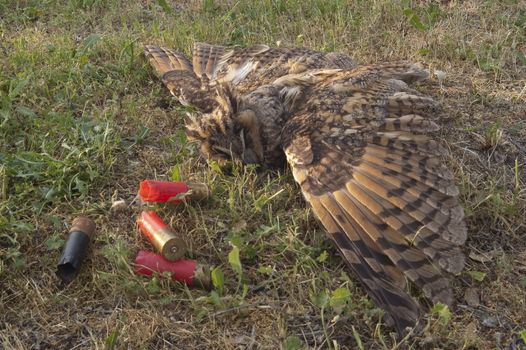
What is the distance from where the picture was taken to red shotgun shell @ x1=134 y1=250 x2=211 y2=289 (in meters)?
3.33

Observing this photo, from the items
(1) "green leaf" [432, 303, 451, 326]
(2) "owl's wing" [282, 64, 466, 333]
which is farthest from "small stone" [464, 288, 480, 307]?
(1) "green leaf" [432, 303, 451, 326]

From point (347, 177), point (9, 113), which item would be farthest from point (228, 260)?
point (9, 113)

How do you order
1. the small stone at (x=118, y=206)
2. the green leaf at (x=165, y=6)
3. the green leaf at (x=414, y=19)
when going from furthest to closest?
the green leaf at (x=165, y=6)
the green leaf at (x=414, y=19)
the small stone at (x=118, y=206)

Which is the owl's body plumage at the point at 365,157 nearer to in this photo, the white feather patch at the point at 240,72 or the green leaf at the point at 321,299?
the white feather patch at the point at 240,72

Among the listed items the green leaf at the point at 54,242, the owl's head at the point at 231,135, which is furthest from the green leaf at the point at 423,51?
the green leaf at the point at 54,242

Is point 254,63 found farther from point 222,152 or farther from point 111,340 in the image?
point 111,340

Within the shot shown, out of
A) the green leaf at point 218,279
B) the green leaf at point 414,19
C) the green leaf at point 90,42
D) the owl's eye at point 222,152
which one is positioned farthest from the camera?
the green leaf at point 414,19

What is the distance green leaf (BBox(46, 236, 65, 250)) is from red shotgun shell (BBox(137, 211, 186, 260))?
1.41 ft

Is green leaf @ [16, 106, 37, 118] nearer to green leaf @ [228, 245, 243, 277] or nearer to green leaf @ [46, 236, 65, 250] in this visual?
green leaf @ [46, 236, 65, 250]

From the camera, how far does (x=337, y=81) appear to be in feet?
14.3

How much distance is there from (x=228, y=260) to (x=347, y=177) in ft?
2.75

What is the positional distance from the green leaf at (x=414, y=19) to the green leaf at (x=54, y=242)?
3.66 metres

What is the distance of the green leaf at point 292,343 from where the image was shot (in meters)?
2.99

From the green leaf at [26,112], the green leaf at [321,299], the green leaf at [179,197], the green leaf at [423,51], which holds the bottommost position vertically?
the green leaf at [321,299]
